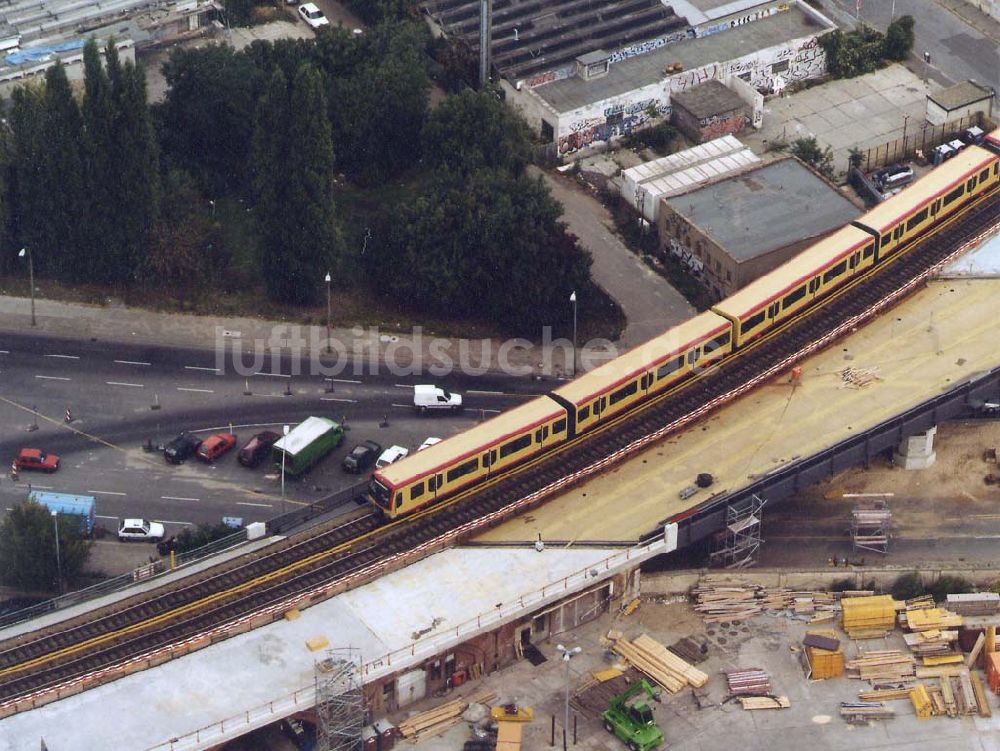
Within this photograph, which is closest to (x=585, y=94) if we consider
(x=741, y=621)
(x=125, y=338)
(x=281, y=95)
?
(x=281, y=95)

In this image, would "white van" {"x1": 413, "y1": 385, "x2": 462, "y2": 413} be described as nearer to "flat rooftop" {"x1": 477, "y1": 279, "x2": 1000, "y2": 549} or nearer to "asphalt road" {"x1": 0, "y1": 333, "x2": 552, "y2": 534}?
"asphalt road" {"x1": 0, "y1": 333, "x2": 552, "y2": 534}

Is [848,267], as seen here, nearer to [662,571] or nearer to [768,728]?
[662,571]

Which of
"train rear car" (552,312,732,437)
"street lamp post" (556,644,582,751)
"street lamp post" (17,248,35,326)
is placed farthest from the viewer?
"street lamp post" (17,248,35,326)

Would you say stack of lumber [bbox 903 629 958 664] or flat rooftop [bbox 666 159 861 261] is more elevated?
flat rooftop [bbox 666 159 861 261]

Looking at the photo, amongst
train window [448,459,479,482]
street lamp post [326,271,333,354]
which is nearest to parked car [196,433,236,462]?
street lamp post [326,271,333,354]

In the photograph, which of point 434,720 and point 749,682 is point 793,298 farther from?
point 434,720

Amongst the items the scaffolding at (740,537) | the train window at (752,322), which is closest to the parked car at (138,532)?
the scaffolding at (740,537)

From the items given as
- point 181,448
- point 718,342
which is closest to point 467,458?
point 718,342
